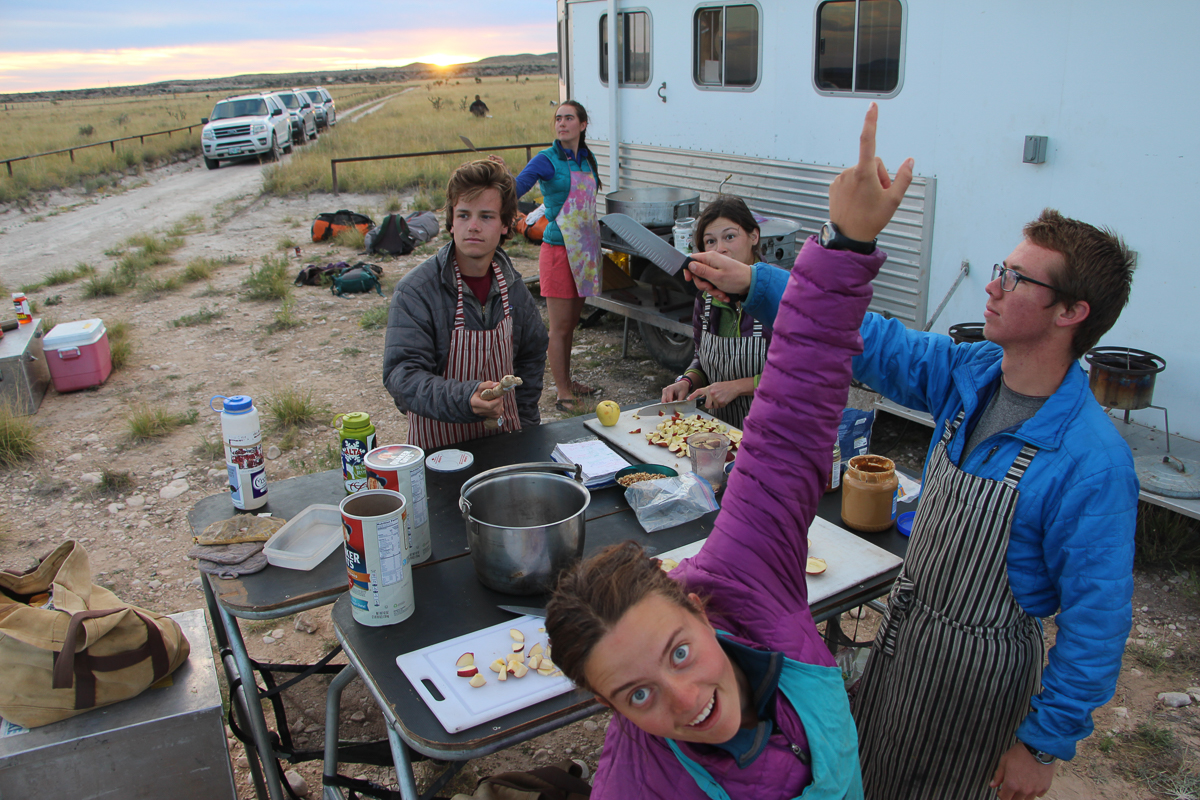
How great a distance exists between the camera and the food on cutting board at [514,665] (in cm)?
179

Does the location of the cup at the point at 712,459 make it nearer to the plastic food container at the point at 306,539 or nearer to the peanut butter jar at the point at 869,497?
the peanut butter jar at the point at 869,497

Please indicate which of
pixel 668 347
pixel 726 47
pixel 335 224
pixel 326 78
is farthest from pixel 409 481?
pixel 326 78

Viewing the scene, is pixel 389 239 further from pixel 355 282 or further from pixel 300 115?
pixel 300 115

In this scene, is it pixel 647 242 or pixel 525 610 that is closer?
pixel 525 610

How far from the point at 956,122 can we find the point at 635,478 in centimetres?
335

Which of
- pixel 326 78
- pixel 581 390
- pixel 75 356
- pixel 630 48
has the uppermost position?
pixel 326 78

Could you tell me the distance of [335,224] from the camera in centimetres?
1262

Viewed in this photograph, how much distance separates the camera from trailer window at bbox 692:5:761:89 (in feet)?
19.6

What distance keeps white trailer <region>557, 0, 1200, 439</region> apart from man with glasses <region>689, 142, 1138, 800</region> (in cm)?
263

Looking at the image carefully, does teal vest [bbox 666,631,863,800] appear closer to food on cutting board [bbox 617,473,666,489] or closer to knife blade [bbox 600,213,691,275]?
food on cutting board [bbox 617,473,666,489]

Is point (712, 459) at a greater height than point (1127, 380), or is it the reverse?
point (712, 459)

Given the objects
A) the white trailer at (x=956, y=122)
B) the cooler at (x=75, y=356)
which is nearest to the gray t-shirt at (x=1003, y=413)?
the white trailer at (x=956, y=122)

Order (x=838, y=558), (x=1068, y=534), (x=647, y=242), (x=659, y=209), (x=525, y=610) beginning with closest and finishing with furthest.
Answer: (x=1068, y=534)
(x=525, y=610)
(x=838, y=558)
(x=647, y=242)
(x=659, y=209)

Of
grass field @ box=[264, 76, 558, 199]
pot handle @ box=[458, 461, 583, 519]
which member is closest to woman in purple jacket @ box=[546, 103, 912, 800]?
pot handle @ box=[458, 461, 583, 519]
